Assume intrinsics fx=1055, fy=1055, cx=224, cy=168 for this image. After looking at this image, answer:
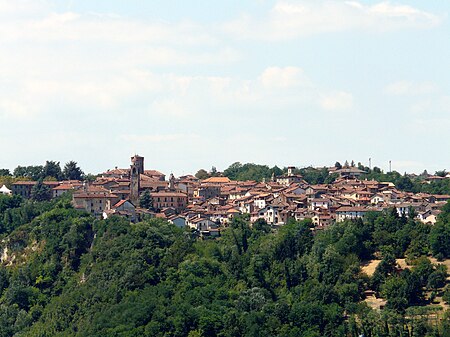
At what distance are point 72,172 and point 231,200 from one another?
1610 centimetres

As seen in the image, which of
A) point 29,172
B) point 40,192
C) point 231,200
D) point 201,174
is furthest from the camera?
point 201,174

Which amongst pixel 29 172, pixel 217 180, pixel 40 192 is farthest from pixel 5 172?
pixel 217 180

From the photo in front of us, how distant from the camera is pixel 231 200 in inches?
3346

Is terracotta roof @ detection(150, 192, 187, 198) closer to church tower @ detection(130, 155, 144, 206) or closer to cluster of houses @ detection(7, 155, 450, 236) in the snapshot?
cluster of houses @ detection(7, 155, 450, 236)

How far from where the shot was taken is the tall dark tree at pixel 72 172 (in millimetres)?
92438

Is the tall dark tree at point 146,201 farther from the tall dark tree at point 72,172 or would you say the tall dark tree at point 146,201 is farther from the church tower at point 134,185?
the tall dark tree at point 72,172

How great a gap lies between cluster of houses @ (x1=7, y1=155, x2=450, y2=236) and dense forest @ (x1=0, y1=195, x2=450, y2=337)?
2.88 m

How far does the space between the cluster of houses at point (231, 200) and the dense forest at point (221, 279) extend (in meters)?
2.88

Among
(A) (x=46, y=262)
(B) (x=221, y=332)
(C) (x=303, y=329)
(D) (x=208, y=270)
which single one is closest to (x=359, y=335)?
(C) (x=303, y=329)

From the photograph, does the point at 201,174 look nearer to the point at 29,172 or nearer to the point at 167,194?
the point at 29,172

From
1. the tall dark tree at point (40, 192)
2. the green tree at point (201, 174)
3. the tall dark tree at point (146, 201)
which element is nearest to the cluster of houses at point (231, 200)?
the tall dark tree at point (146, 201)

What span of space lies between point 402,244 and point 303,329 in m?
10.4

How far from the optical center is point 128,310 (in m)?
59.2

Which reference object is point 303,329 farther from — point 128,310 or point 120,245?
point 120,245
